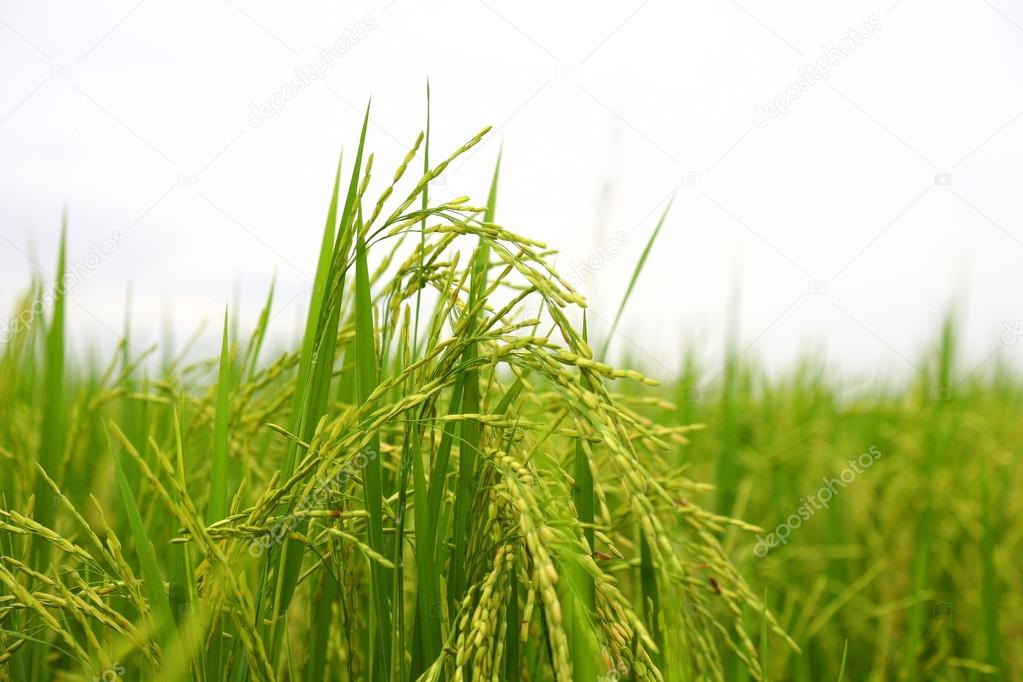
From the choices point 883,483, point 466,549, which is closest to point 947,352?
point 883,483

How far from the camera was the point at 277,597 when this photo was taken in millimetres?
1162

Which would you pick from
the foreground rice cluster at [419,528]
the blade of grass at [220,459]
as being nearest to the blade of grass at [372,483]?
the foreground rice cluster at [419,528]

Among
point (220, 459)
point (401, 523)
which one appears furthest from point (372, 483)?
point (220, 459)

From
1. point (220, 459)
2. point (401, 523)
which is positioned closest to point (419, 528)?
point (401, 523)

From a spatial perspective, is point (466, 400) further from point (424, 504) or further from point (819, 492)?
point (819, 492)

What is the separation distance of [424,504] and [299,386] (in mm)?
289

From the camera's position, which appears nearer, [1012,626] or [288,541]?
[288,541]

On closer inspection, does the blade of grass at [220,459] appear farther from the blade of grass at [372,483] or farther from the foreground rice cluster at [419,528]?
the blade of grass at [372,483]

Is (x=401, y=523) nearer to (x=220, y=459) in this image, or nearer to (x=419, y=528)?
(x=419, y=528)

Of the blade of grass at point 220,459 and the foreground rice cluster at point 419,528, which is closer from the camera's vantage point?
the foreground rice cluster at point 419,528

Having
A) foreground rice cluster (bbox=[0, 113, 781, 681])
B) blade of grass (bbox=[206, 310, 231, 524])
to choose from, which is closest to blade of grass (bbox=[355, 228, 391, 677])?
foreground rice cluster (bbox=[0, 113, 781, 681])

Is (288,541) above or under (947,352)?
under

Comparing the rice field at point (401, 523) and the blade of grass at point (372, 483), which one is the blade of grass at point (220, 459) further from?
the blade of grass at point (372, 483)

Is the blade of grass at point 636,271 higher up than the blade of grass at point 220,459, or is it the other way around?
the blade of grass at point 636,271
